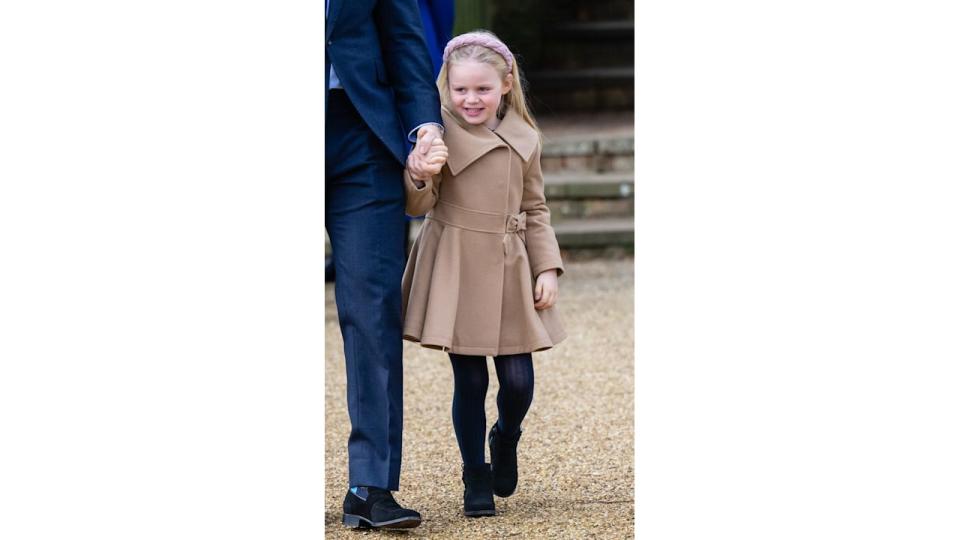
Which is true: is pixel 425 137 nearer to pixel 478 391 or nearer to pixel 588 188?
pixel 478 391

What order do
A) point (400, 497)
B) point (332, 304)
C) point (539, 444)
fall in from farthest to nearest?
point (332, 304)
point (539, 444)
point (400, 497)

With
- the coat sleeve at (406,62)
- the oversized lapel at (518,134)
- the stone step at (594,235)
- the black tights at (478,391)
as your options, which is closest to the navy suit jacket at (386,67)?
the coat sleeve at (406,62)

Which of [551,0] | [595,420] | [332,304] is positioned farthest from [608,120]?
[595,420]

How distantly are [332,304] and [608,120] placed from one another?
11.6 ft

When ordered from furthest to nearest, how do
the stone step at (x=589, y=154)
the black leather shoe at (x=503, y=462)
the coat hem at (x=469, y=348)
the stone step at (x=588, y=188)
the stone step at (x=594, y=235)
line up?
1. the stone step at (x=589, y=154)
2. the stone step at (x=588, y=188)
3. the stone step at (x=594, y=235)
4. the black leather shoe at (x=503, y=462)
5. the coat hem at (x=469, y=348)

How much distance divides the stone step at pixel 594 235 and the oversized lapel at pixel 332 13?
193 inches

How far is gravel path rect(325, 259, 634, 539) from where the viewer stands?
337 centimetres

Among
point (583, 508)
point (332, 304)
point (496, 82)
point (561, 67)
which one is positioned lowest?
point (583, 508)

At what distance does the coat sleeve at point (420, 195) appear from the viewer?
319 centimetres

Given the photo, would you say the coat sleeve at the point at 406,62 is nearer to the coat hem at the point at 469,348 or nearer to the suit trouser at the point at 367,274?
the suit trouser at the point at 367,274

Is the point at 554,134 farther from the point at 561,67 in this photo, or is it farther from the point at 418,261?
the point at 418,261

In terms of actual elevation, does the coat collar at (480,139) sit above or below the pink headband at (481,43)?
below

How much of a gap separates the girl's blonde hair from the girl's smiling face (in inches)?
0.5

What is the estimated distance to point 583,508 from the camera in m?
3.50
